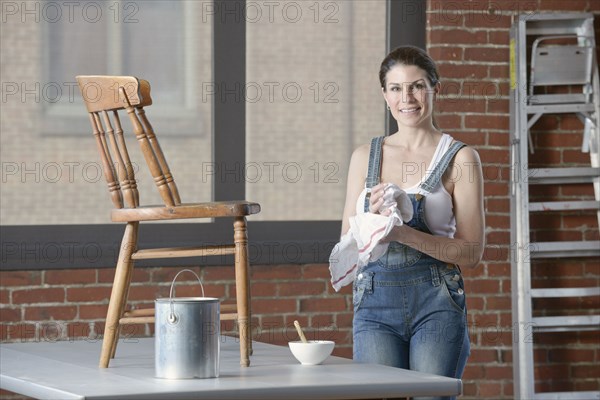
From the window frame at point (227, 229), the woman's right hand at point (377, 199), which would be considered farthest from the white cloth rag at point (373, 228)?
the window frame at point (227, 229)

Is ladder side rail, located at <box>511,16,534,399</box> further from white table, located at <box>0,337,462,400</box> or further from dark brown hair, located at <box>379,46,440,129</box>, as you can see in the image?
white table, located at <box>0,337,462,400</box>

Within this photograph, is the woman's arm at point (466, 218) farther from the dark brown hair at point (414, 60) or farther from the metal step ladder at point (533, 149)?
the metal step ladder at point (533, 149)

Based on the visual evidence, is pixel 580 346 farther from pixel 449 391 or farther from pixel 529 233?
pixel 449 391

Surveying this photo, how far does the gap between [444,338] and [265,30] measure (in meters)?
2.28

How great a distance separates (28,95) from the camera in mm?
4363

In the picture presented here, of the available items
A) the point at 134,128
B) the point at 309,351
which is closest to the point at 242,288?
the point at 309,351

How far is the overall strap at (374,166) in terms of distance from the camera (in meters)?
2.92

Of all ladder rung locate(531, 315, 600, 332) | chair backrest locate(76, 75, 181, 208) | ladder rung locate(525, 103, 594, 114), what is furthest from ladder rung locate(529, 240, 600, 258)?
chair backrest locate(76, 75, 181, 208)

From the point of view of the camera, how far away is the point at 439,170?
2.88 metres

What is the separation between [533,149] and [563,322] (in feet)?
2.69

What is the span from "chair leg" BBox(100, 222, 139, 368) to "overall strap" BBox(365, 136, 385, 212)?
72cm

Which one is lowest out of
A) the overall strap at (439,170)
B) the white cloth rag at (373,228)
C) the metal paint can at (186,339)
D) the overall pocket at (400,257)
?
the metal paint can at (186,339)

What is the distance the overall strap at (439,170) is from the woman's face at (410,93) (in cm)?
13

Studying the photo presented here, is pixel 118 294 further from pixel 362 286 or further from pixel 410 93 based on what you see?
pixel 410 93
